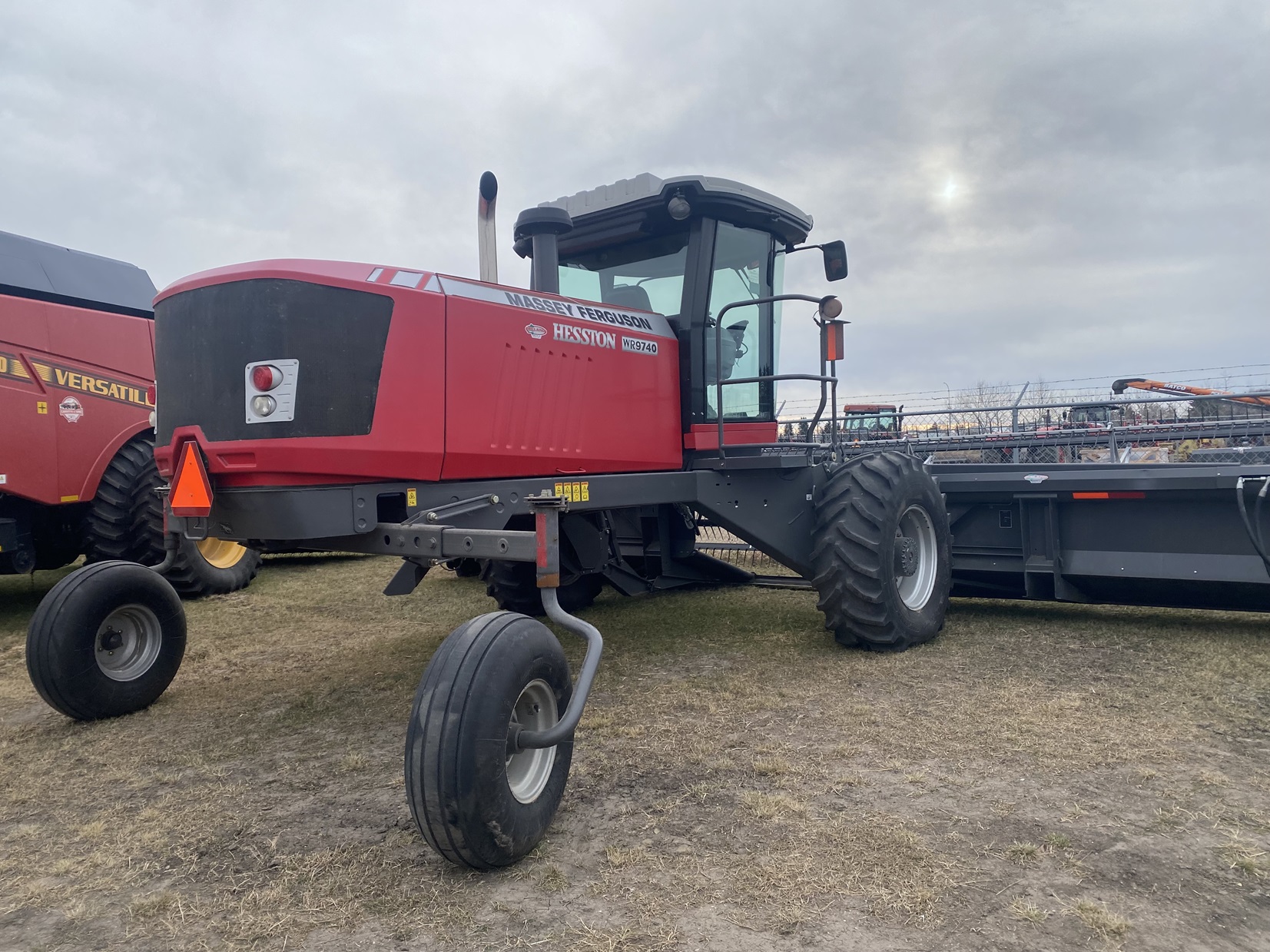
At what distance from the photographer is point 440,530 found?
349cm

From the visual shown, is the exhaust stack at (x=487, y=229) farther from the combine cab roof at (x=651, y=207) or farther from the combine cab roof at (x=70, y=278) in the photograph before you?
the combine cab roof at (x=70, y=278)

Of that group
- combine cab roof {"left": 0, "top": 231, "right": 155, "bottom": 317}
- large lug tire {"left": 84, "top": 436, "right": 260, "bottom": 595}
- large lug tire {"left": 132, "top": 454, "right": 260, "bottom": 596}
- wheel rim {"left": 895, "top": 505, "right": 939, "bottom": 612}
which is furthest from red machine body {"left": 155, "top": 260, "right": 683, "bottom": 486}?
combine cab roof {"left": 0, "top": 231, "right": 155, "bottom": 317}

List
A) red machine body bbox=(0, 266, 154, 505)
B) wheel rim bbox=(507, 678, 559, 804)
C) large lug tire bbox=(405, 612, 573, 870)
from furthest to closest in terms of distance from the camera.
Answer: red machine body bbox=(0, 266, 154, 505) → wheel rim bbox=(507, 678, 559, 804) → large lug tire bbox=(405, 612, 573, 870)

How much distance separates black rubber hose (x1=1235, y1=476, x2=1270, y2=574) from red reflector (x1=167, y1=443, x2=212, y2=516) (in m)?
5.39

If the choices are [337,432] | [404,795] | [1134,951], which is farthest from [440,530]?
[1134,951]

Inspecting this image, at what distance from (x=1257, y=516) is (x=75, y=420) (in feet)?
27.2

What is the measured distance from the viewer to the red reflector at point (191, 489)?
3502 mm

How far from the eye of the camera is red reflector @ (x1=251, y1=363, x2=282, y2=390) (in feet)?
11.5

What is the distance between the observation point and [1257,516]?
5133mm

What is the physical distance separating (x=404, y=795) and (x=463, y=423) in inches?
61.3

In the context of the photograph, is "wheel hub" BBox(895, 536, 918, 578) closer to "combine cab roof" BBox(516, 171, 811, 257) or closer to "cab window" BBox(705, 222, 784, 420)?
"cab window" BBox(705, 222, 784, 420)

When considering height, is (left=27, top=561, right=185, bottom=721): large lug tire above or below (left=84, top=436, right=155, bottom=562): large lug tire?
below

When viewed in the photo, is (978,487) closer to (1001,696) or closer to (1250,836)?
(1001,696)

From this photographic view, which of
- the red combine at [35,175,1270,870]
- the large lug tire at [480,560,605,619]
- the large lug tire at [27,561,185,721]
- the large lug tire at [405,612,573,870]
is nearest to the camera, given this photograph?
the large lug tire at [405,612,573,870]
